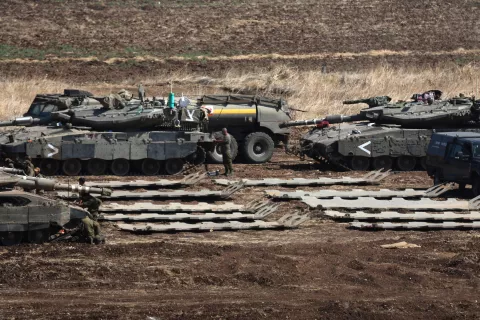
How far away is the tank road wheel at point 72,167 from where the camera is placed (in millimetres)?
29625

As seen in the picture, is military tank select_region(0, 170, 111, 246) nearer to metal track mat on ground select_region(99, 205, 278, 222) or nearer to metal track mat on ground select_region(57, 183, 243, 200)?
metal track mat on ground select_region(99, 205, 278, 222)

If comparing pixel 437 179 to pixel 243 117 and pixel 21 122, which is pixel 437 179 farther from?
pixel 21 122

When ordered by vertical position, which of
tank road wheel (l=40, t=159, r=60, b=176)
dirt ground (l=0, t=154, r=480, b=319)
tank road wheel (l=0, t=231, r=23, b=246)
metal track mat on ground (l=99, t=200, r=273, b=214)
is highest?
tank road wheel (l=40, t=159, r=60, b=176)

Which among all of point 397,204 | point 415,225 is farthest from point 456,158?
point 415,225

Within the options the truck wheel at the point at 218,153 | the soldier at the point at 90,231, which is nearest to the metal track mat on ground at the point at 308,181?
the truck wheel at the point at 218,153

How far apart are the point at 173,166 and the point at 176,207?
6.17 m

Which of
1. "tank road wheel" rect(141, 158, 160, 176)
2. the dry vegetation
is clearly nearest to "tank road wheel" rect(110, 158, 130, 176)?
"tank road wheel" rect(141, 158, 160, 176)

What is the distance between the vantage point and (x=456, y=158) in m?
26.2

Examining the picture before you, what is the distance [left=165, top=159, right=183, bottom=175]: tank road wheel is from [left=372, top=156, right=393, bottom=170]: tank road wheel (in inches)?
219

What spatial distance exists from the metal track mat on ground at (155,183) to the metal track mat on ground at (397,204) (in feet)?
11.0

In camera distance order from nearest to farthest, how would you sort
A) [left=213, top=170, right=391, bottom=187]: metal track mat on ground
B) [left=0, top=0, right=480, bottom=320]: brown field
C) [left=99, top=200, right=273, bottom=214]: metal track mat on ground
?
[left=0, top=0, right=480, bottom=320]: brown field
[left=99, top=200, right=273, bottom=214]: metal track mat on ground
[left=213, top=170, right=391, bottom=187]: metal track mat on ground

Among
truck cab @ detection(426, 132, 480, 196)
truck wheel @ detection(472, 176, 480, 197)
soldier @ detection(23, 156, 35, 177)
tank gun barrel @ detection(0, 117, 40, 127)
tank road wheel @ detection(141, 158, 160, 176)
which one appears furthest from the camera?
tank gun barrel @ detection(0, 117, 40, 127)

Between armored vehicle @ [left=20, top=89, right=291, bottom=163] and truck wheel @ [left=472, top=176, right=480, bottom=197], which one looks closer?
truck wheel @ [left=472, top=176, right=480, bottom=197]

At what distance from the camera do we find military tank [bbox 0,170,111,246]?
20372 mm
